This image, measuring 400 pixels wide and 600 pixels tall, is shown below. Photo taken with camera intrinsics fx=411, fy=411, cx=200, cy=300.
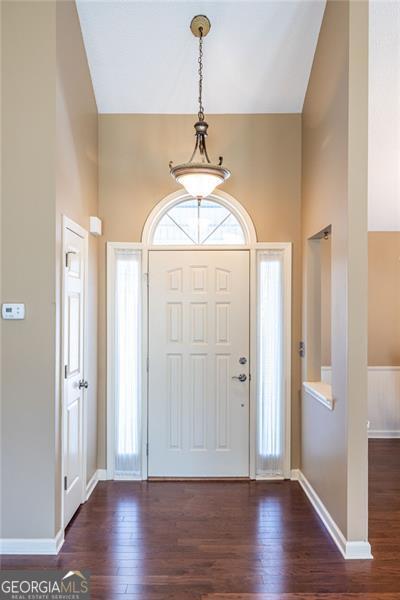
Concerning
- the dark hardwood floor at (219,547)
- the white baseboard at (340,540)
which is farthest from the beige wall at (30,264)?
the white baseboard at (340,540)

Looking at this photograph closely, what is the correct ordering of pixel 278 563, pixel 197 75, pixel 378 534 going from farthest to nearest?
1. pixel 197 75
2. pixel 378 534
3. pixel 278 563

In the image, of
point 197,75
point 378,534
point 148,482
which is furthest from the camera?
point 148,482

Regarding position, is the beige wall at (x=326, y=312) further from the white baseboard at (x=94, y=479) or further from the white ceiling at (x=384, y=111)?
the white baseboard at (x=94, y=479)

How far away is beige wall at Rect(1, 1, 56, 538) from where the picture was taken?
2590 mm

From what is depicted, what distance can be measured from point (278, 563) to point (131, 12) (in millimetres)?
3955

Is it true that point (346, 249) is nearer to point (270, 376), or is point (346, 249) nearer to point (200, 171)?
point (200, 171)

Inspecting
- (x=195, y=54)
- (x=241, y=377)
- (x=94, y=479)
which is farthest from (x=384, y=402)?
(x=195, y=54)

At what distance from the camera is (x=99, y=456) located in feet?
12.3

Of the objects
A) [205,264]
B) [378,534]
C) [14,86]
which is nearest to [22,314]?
[14,86]

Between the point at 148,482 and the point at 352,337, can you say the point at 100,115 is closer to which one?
the point at 352,337

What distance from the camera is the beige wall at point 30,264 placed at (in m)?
2.58

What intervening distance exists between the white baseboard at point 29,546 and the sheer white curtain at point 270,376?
1.88 m

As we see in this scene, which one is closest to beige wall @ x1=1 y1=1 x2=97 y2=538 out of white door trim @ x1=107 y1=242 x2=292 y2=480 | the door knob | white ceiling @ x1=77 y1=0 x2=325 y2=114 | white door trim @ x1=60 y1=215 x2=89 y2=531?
white door trim @ x1=60 y1=215 x2=89 y2=531

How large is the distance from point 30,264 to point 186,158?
1.87 meters
